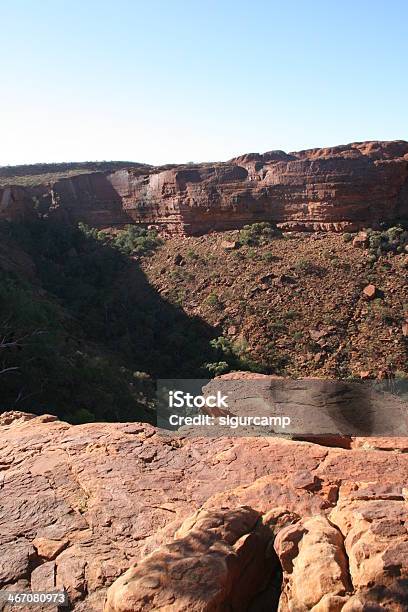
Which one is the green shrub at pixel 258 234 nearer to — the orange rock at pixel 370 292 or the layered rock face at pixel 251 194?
the layered rock face at pixel 251 194

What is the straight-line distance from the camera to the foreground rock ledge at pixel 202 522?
3.21m

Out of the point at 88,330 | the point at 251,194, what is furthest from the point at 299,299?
the point at 88,330

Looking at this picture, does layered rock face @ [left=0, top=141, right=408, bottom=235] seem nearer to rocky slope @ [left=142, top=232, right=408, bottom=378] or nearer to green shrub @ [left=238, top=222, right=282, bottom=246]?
green shrub @ [left=238, top=222, right=282, bottom=246]

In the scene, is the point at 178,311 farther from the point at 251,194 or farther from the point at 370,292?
the point at 370,292

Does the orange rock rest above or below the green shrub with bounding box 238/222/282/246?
below

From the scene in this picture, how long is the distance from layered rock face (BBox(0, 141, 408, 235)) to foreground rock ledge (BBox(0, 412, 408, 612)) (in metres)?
24.4

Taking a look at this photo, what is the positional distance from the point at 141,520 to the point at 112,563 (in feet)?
1.79

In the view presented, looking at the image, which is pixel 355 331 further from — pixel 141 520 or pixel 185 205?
pixel 141 520

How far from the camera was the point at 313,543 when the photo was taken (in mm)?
3436

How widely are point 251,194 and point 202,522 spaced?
28070mm

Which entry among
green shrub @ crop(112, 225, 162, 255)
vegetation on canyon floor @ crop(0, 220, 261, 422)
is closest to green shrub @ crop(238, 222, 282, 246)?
vegetation on canyon floor @ crop(0, 220, 261, 422)

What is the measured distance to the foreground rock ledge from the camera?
3.21m

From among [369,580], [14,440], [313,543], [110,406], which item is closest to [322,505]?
[313,543]

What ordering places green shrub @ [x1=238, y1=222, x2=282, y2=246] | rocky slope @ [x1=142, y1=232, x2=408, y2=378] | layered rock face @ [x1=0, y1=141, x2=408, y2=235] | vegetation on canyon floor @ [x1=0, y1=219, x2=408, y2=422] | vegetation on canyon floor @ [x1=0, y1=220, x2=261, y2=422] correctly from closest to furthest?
vegetation on canyon floor @ [x1=0, y1=220, x2=261, y2=422], vegetation on canyon floor @ [x1=0, y1=219, x2=408, y2=422], rocky slope @ [x1=142, y1=232, x2=408, y2=378], layered rock face @ [x1=0, y1=141, x2=408, y2=235], green shrub @ [x1=238, y1=222, x2=282, y2=246]
